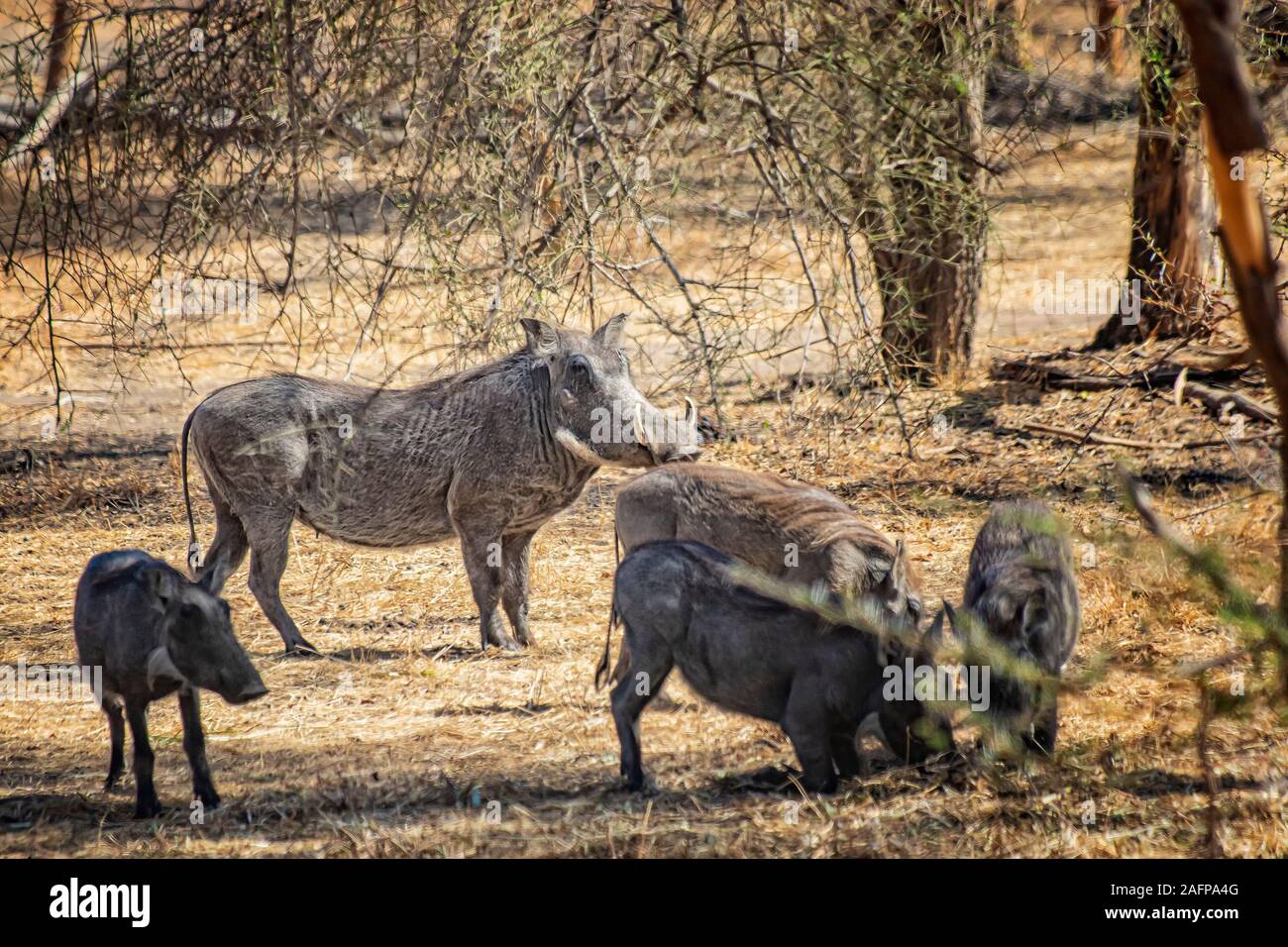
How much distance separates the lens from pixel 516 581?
20.9ft

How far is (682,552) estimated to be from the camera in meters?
4.54

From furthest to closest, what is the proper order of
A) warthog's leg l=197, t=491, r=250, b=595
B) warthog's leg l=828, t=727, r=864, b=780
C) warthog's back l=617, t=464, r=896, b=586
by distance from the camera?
1. warthog's leg l=197, t=491, r=250, b=595
2. warthog's back l=617, t=464, r=896, b=586
3. warthog's leg l=828, t=727, r=864, b=780

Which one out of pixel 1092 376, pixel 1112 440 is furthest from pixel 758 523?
pixel 1092 376

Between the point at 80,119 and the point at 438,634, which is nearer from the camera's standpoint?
the point at 80,119

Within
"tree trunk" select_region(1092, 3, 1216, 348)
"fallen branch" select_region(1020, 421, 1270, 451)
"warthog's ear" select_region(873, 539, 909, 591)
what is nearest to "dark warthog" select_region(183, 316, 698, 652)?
"warthog's ear" select_region(873, 539, 909, 591)

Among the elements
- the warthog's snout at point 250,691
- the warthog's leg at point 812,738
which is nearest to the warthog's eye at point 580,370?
the warthog's leg at point 812,738

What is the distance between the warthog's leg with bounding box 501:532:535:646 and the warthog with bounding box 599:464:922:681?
2.53 ft

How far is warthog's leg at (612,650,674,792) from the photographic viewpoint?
4.40 meters

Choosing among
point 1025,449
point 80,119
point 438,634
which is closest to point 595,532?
point 438,634

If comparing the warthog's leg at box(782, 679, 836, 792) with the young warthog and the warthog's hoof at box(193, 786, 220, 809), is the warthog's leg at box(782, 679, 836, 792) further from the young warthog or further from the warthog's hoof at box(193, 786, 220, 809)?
the warthog's hoof at box(193, 786, 220, 809)

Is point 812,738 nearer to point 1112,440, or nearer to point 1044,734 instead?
point 1044,734

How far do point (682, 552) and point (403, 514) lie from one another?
7.52 ft

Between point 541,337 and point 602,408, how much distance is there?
1.36 feet

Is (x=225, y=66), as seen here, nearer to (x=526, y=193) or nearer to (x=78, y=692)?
(x=526, y=193)
